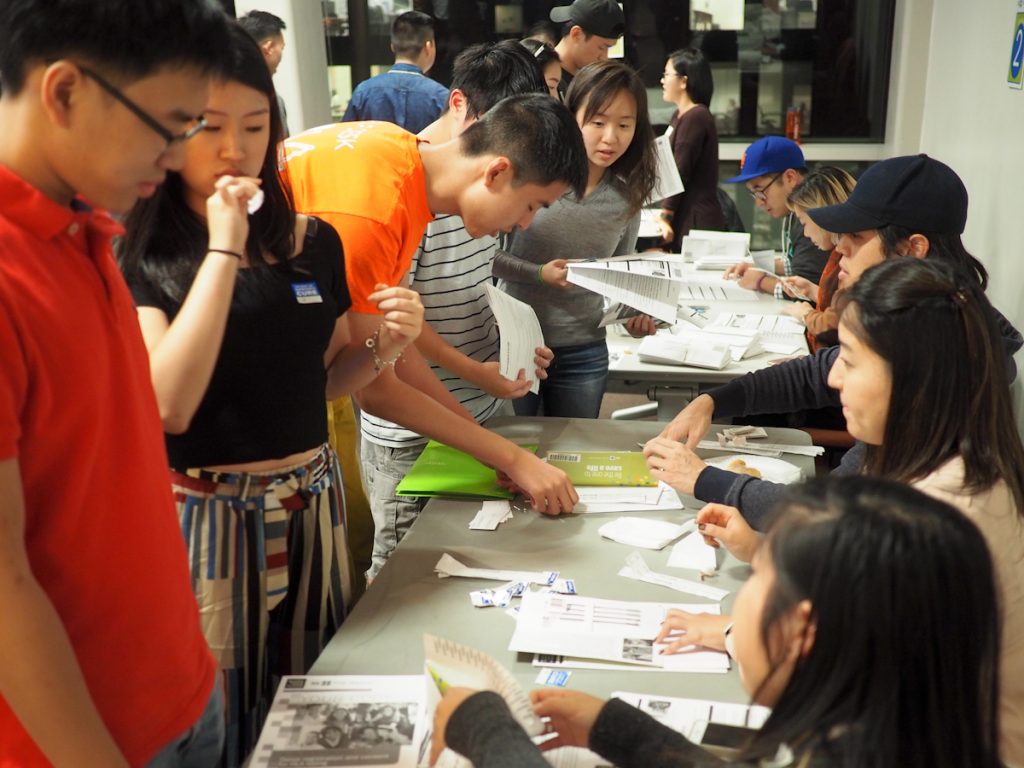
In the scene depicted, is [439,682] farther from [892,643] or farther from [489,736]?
[892,643]

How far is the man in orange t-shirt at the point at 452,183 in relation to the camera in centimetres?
162

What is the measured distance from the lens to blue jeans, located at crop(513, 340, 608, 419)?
8.81 ft

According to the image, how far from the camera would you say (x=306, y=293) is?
131cm

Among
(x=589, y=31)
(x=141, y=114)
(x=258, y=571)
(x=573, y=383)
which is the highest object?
(x=589, y=31)

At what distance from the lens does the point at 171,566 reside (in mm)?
971

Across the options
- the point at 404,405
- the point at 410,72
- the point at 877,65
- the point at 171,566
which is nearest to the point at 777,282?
the point at 410,72

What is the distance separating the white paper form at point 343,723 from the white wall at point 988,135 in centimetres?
242

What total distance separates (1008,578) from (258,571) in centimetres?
103

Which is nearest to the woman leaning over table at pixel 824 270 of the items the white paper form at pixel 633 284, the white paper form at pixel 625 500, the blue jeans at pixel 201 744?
the white paper form at pixel 633 284

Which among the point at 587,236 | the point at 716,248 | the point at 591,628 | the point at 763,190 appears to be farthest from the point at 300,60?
the point at 591,628

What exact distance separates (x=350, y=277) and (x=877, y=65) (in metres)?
5.07

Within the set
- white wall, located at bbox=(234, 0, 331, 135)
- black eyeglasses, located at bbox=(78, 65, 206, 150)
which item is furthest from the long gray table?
Answer: white wall, located at bbox=(234, 0, 331, 135)

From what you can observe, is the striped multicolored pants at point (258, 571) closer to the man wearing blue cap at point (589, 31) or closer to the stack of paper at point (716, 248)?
the man wearing blue cap at point (589, 31)

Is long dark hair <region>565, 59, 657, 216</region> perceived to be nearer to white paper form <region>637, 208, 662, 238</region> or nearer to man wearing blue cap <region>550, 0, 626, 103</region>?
man wearing blue cap <region>550, 0, 626, 103</region>
